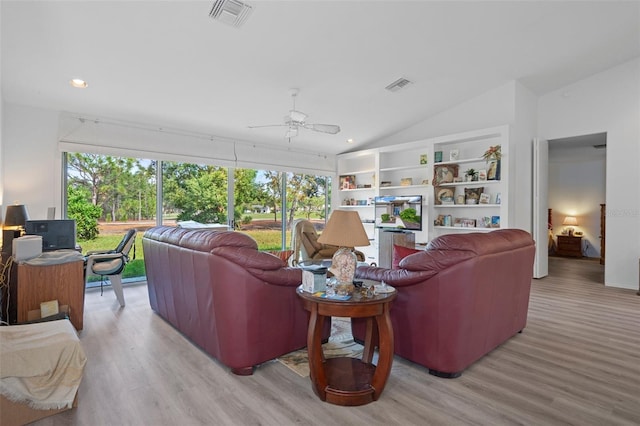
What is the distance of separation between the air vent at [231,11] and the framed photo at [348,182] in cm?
503

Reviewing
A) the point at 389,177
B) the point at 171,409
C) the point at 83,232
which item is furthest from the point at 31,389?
the point at 389,177

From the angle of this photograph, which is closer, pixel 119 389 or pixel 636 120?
pixel 119 389

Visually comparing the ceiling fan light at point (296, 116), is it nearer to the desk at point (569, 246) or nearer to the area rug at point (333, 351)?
the area rug at point (333, 351)

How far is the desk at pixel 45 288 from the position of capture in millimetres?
2908

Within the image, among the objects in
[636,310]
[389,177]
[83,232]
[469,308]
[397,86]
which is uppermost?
[397,86]

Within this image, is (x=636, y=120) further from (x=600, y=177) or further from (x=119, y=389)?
(x=119, y=389)

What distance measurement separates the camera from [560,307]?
4082 mm

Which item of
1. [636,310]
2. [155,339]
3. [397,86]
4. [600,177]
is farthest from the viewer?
[600,177]

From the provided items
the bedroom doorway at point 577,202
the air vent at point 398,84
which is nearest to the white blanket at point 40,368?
the air vent at point 398,84

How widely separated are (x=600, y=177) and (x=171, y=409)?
1010cm

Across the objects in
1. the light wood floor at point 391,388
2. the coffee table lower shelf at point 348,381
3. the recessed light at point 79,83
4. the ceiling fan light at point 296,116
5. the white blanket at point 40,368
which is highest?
the recessed light at point 79,83

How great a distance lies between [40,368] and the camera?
6.13ft

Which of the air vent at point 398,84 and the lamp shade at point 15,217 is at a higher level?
the air vent at point 398,84

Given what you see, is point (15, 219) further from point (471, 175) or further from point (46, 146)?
point (471, 175)
